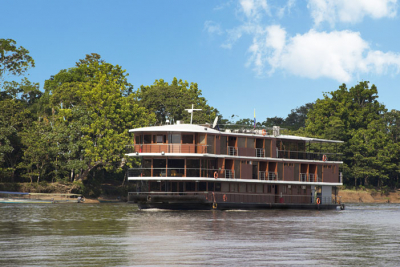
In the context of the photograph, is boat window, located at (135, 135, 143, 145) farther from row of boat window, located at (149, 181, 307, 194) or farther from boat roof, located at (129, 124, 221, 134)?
row of boat window, located at (149, 181, 307, 194)

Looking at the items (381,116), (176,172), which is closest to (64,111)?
(176,172)

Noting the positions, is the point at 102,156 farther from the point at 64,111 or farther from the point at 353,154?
the point at 353,154

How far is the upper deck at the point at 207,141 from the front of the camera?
154ft

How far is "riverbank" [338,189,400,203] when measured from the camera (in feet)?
303

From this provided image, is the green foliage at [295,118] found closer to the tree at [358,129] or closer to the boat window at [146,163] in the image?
the tree at [358,129]

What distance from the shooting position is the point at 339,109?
100875 mm

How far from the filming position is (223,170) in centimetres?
4866

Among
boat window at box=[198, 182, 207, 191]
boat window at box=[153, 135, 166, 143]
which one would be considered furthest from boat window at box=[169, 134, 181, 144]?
boat window at box=[198, 182, 207, 191]

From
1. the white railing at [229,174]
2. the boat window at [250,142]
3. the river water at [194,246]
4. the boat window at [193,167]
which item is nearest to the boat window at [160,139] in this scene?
the boat window at [193,167]

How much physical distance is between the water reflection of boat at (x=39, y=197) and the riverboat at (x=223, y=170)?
1918 centimetres

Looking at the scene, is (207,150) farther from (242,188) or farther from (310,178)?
(310,178)

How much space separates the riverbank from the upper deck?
42459mm

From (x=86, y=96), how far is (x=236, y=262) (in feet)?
197

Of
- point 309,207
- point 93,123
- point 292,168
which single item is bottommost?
point 309,207
